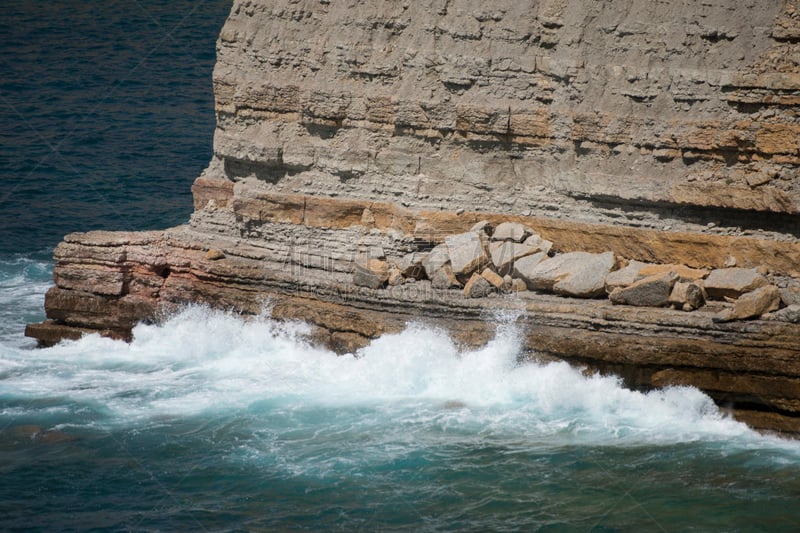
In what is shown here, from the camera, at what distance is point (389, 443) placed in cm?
1673

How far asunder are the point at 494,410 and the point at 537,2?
6.78 m

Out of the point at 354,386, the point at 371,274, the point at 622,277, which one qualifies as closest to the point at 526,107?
the point at 622,277

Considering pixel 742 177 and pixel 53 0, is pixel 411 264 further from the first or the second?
pixel 53 0

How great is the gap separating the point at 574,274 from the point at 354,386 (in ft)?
12.8

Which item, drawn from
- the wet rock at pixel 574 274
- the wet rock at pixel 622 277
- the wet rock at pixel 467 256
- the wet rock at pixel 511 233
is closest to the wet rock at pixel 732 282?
the wet rock at pixel 622 277

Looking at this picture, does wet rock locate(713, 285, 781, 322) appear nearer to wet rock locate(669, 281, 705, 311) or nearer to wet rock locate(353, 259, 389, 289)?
wet rock locate(669, 281, 705, 311)

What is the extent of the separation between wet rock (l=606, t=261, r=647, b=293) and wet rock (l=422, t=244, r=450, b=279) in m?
2.69

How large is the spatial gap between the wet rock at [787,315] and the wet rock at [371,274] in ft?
19.9

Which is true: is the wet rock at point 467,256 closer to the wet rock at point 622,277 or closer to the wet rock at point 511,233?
the wet rock at point 511,233

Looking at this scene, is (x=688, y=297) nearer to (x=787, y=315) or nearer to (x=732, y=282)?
(x=732, y=282)

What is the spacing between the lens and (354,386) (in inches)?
743

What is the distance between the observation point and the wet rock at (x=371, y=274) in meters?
19.3

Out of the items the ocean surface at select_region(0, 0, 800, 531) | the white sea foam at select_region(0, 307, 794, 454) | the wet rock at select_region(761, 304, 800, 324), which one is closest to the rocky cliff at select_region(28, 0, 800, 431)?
the wet rock at select_region(761, 304, 800, 324)

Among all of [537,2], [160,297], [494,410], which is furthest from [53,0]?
[494,410]
